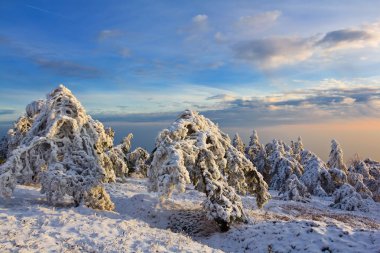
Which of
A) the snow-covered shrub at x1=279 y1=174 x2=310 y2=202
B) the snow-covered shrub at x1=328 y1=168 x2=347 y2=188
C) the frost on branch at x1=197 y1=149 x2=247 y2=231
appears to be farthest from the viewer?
the snow-covered shrub at x1=328 y1=168 x2=347 y2=188

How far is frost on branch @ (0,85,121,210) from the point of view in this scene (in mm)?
17281

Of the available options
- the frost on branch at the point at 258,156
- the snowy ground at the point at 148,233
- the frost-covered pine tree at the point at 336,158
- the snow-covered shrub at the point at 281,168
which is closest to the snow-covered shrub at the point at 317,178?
the snow-covered shrub at the point at 281,168

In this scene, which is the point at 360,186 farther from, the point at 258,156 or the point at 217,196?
the point at 217,196

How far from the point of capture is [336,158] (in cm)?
5125

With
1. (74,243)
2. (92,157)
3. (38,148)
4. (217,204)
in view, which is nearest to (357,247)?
(217,204)

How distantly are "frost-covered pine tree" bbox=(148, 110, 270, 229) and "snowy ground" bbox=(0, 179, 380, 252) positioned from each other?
142 centimetres

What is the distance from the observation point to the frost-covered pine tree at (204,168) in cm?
1709

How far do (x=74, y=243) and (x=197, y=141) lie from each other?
9250 mm

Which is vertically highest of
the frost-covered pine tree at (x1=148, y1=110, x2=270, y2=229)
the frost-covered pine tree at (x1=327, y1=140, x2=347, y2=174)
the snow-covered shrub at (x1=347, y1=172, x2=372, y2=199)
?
the frost-covered pine tree at (x1=148, y1=110, x2=270, y2=229)

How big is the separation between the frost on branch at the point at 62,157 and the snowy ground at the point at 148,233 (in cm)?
97

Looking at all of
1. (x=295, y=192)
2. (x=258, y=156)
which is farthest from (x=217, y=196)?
(x=258, y=156)

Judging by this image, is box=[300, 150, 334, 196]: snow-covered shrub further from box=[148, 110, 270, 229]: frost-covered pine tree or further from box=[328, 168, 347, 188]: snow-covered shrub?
box=[148, 110, 270, 229]: frost-covered pine tree

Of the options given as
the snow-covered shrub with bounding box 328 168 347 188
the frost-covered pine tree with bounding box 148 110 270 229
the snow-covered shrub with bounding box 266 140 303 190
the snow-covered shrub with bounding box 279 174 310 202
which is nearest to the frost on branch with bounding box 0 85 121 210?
the frost-covered pine tree with bounding box 148 110 270 229

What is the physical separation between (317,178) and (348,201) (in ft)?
32.5
